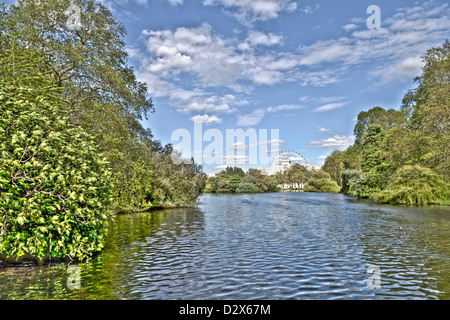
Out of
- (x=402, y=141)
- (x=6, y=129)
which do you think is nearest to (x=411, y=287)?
Result: (x=6, y=129)

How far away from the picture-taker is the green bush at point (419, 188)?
40.6 metres

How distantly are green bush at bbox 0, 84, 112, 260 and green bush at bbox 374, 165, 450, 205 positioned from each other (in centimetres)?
4295

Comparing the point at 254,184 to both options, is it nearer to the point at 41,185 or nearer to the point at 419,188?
the point at 419,188

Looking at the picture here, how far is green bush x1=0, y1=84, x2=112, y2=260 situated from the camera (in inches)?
394

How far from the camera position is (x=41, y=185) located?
35.7 ft

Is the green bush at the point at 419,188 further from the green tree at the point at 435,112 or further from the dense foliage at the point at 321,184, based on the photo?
the dense foliage at the point at 321,184

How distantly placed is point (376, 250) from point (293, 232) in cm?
668

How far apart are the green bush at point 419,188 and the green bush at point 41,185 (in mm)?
42946

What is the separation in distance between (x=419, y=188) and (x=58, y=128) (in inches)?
1799

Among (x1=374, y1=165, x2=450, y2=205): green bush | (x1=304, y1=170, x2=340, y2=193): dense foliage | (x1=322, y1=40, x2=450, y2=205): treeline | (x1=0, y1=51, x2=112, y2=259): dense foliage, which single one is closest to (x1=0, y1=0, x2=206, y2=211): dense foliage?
(x1=0, y1=51, x2=112, y2=259): dense foliage

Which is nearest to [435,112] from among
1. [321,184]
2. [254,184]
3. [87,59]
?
[87,59]

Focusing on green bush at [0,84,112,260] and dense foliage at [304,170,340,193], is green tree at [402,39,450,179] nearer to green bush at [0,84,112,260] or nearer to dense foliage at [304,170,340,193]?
green bush at [0,84,112,260]

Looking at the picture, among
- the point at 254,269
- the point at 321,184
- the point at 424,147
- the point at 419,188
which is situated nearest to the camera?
the point at 254,269
